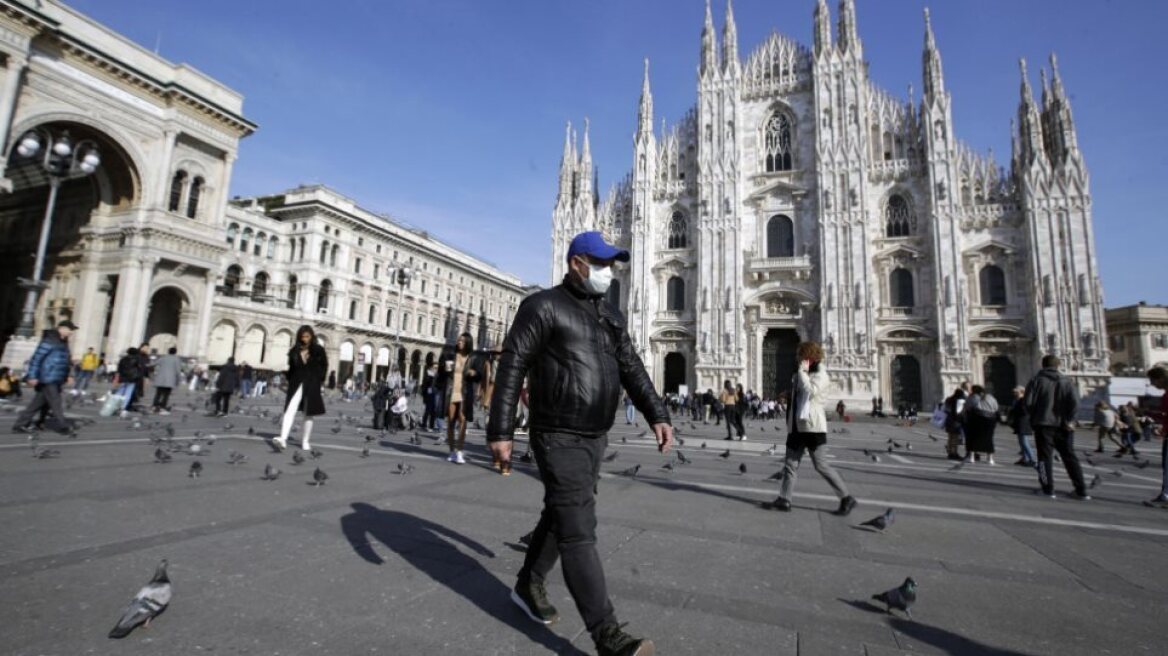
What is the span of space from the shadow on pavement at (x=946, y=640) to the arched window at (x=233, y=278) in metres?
40.9

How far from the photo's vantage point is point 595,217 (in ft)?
114

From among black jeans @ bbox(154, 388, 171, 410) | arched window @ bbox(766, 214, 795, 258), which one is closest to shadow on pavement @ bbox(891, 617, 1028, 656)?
black jeans @ bbox(154, 388, 171, 410)

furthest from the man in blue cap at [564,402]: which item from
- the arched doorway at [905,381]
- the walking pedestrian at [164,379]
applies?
the arched doorway at [905,381]

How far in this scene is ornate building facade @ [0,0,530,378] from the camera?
22.6 m

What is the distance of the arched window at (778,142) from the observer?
31359 millimetres

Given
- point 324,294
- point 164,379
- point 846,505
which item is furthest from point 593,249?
point 324,294

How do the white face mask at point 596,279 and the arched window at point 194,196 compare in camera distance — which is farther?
the arched window at point 194,196

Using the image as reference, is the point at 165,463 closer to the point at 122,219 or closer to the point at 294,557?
the point at 294,557

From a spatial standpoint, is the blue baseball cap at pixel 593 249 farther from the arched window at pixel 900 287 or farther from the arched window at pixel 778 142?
the arched window at pixel 778 142

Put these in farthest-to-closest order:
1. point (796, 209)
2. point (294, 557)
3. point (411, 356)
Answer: point (411, 356)
point (796, 209)
point (294, 557)

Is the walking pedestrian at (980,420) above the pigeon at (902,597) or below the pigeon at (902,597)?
above

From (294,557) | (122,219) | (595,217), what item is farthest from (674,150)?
(294,557)

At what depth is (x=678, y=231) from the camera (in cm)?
3275

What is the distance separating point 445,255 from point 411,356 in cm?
1003
